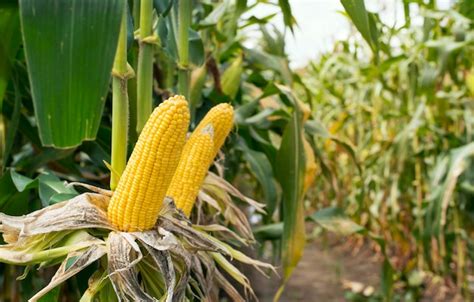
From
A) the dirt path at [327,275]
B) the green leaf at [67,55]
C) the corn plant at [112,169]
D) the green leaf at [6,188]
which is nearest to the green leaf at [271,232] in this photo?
the corn plant at [112,169]

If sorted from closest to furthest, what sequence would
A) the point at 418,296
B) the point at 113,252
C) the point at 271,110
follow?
the point at 113,252 → the point at 271,110 → the point at 418,296

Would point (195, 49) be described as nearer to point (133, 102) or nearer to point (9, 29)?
point (133, 102)

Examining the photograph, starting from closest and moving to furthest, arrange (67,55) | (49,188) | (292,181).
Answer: (67,55) → (49,188) → (292,181)

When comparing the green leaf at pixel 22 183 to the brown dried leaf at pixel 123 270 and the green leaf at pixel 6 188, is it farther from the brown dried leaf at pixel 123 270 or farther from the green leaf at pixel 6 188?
the brown dried leaf at pixel 123 270

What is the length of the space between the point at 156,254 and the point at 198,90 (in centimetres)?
72

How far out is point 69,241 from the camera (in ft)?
2.42

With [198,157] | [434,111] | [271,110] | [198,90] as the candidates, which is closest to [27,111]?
[198,90]

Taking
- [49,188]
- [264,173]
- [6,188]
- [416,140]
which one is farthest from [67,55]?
[416,140]

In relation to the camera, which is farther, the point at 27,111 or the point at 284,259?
the point at 27,111

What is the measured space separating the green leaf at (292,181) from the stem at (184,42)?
1.01 ft

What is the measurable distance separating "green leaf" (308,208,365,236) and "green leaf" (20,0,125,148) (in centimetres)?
103

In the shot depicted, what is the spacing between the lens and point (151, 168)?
0.71 m

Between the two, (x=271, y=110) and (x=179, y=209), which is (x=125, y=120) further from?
(x=271, y=110)

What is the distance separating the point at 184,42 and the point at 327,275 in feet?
11.0
